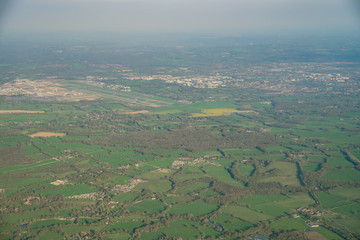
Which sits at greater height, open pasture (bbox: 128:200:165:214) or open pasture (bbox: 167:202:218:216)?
open pasture (bbox: 128:200:165:214)

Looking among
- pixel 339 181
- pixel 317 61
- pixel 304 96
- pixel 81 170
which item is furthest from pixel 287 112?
pixel 317 61

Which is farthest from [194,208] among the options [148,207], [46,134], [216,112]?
[216,112]

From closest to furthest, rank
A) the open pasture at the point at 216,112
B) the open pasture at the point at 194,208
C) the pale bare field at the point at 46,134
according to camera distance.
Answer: the open pasture at the point at 194,208 < the pale bare field at the point at 46,134 < the open pasture at the point at 216,112

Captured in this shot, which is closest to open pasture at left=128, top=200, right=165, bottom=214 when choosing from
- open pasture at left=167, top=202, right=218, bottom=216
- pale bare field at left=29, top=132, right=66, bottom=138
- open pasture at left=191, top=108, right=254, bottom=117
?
open pasture at left=167, top=202, right=218, bottom=216

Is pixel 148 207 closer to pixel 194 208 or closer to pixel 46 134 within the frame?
pixel 194 208

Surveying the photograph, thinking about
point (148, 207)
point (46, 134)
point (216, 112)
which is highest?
point (148, 207)

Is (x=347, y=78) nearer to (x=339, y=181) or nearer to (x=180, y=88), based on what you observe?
(x=180, y=88)

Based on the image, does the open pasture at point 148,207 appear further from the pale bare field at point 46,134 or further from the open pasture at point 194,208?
the pale bare field at point 46,134

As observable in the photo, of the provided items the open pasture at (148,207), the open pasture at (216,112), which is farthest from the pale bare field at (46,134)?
the open pasture at (148,207)

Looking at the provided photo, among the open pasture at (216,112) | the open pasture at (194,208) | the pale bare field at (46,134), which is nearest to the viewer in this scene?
the open pasture at (194,208)

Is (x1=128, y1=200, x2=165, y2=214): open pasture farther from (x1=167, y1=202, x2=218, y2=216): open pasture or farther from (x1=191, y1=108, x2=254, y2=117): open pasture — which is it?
(x1=191, y1=108, x2=254, y2=117): open pasture

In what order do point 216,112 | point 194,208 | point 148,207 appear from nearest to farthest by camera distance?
point 148,207
point 194,208
point 216,112

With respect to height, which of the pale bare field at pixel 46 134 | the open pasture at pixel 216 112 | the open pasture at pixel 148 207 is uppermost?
the open pasture at pixel 148 207
